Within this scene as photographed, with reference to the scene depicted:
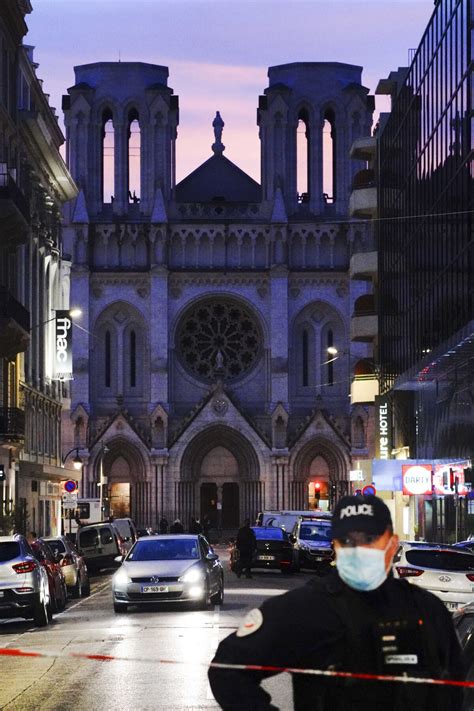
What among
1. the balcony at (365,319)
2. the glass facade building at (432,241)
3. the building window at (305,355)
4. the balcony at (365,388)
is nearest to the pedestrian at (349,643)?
the glass facade building at (432,241)

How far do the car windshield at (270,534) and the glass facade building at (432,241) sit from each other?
16.4 feet

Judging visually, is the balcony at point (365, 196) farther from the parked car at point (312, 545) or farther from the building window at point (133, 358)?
the building window at point (133, 358)

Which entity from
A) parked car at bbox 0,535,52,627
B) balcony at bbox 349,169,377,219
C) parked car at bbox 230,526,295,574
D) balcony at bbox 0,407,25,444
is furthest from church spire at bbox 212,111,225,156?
parked car at bbox 0,535,52,627

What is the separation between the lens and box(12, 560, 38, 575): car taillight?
87.4 ft

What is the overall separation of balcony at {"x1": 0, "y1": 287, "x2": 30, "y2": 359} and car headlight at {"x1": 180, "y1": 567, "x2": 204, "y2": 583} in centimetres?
1998

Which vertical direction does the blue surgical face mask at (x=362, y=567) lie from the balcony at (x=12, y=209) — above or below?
below

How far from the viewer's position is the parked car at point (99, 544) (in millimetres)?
53656

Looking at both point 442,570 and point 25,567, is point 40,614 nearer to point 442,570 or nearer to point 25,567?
point 25,567

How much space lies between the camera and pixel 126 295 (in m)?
93.7

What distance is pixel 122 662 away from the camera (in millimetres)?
19047

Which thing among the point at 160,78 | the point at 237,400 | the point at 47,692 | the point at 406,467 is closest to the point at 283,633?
the point at 47,692

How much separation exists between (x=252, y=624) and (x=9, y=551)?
2226cm

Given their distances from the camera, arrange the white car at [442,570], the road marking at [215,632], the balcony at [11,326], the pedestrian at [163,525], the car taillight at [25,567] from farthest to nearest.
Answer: the pedestrian at [163,525] → the balcony at [11,326] → the car taillight at [25,567] → the white car at [442,570] → the road marking at [215,632]

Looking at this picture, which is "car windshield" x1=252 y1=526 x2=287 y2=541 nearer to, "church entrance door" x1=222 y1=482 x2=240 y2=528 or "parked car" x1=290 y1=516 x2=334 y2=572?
"parked car" x1=290 y1=516 x2=334 y2=572
